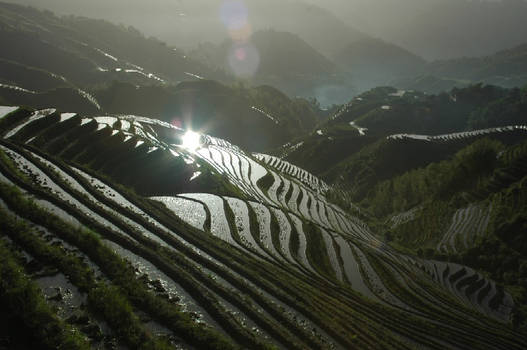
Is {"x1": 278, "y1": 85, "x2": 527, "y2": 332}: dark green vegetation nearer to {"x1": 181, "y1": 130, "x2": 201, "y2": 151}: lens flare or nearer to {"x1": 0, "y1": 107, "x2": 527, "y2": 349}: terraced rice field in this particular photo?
{"x1": 0, "y1": 107, "x2": 527, "y2": 349}: terraced rice field

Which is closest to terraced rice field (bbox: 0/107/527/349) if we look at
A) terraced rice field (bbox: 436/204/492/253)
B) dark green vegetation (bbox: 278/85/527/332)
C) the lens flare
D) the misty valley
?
the misty valley

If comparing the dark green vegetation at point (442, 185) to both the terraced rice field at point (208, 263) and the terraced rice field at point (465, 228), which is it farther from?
the terraced rice field at point (208, 263)

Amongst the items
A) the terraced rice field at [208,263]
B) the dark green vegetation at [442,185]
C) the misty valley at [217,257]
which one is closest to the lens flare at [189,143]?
the misty valley at [217,257]

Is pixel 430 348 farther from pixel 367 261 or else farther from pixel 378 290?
pixel 367 261

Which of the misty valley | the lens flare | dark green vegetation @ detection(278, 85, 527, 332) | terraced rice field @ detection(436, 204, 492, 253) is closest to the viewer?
the misty valley

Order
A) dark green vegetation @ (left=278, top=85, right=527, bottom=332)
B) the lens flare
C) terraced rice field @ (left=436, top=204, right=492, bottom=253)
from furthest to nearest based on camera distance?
1. the lens flare
2. terraced rice field @ (left=436, top=204, right=492, bottom=253)
3. dark green vegetation @ (left=278, top=85, right=527, bottom=332)

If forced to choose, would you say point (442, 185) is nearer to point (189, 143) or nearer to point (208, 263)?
point (189, 143)

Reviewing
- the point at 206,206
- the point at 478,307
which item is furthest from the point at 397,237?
the point at 206,206

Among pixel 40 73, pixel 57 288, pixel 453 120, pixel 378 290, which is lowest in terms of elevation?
pixel 57 288
